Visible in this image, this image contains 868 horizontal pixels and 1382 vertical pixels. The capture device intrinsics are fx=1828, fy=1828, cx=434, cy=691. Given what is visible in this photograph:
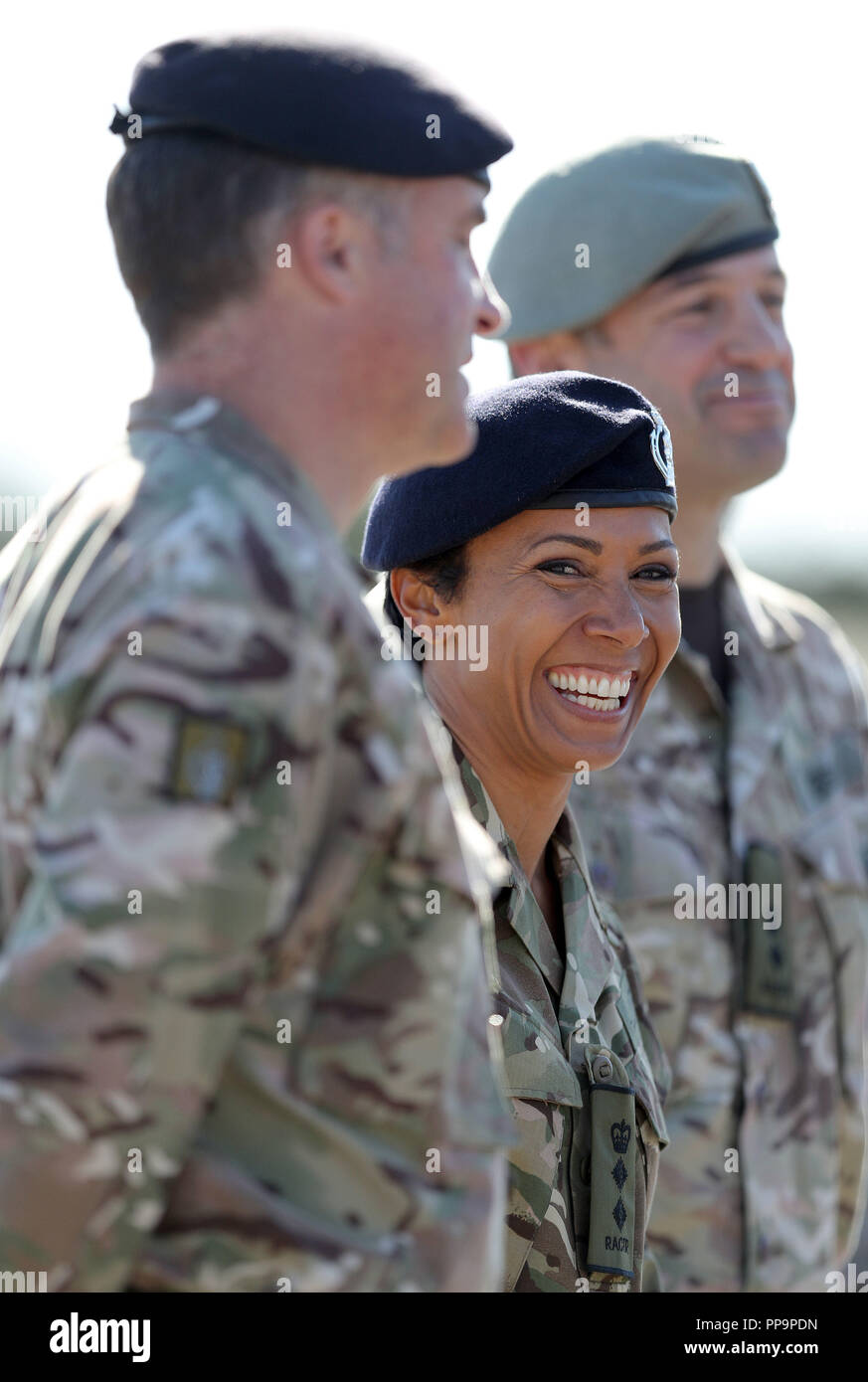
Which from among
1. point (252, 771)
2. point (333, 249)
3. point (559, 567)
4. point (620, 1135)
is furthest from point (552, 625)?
point (252, 771)

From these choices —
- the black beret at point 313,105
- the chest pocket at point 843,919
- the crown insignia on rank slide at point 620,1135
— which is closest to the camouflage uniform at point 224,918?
the black beret at point 313,105

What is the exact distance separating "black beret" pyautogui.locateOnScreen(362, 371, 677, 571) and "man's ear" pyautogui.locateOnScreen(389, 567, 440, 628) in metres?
0.03

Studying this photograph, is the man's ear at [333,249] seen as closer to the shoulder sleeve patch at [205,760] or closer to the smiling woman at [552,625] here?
the shoulder sleeve patch at [205,760]

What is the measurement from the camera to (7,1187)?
5.44 feet

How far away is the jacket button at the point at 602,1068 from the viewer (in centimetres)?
297

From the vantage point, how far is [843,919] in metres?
5.05

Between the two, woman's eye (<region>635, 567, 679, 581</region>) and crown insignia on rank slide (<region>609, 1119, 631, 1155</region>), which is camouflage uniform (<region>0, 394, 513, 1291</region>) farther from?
woman's eye (<region>635, 567, 679, 581</region>)

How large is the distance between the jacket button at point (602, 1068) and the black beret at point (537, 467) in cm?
92

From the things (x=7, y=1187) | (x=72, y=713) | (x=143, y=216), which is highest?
(x=143, y=216)

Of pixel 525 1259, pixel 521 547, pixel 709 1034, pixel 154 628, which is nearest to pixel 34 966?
pixel 154 628

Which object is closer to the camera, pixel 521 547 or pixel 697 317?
pixel 521 547

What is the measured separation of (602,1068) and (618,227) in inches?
113
